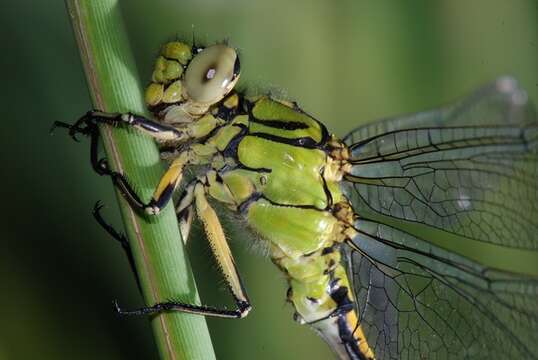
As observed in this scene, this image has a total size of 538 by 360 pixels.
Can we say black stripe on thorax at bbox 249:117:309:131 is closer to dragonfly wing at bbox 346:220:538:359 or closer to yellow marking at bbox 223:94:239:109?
yellow marking at bbox 223:94:239:109

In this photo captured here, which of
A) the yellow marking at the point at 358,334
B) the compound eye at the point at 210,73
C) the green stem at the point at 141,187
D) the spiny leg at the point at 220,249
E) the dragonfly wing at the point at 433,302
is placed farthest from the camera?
the yellow marking at the point at 358,334

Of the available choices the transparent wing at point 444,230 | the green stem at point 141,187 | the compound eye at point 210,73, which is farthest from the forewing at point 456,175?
the green stem at point 141,187

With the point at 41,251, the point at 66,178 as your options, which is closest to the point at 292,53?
the point at 66,178

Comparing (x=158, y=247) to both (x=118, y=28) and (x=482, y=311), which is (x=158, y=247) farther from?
(x=482, y=311)

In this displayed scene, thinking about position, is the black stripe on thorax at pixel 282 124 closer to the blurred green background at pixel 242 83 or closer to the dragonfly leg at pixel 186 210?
the blurred green background at pixel 242 83

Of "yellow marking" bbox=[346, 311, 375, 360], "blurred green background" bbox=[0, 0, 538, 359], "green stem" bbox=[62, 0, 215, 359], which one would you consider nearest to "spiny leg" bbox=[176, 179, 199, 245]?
"blurred green background" bbox=[0, 0, 538, 359]

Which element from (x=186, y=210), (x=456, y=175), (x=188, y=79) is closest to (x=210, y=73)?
(x=188, y=79)
